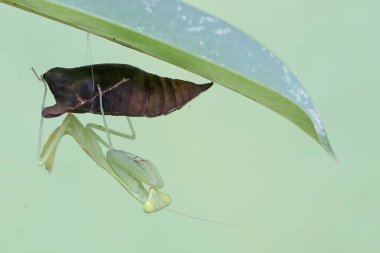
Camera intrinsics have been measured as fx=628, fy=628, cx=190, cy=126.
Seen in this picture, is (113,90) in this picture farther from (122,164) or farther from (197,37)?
(197,37)

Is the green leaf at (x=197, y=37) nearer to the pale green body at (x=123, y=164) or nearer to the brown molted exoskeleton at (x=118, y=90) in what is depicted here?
the brown molted exoskeleton at (x=118, y=90)

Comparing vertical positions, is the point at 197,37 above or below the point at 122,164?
above

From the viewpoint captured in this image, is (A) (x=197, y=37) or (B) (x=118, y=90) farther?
(B) (x=118, y=90)

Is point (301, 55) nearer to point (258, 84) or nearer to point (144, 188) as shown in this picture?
point (144, 188)

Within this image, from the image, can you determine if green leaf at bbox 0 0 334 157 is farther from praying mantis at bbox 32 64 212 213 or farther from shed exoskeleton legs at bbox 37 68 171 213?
shed exoskeleton legs at bbox 37 68 171 213

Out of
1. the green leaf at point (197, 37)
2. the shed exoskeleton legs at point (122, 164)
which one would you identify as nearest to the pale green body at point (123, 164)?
the shed exoskeleton legs at point (122, 164)

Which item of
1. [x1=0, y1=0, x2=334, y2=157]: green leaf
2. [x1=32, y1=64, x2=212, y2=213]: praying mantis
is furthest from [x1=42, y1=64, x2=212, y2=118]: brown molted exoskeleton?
[x1=0, y1=0, x2=334, y2=157]: green leaf

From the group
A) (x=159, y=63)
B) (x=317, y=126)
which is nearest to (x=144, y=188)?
(x=159, y=63)

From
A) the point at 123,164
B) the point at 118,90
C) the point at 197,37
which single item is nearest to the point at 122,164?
the point at 123,164
